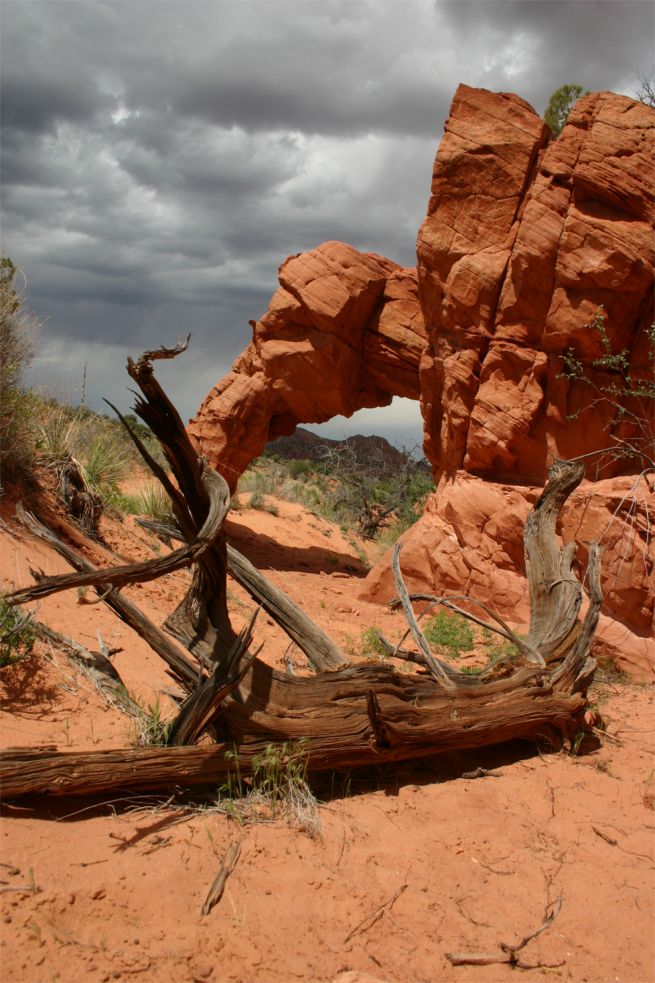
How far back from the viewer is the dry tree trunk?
10.8 feet

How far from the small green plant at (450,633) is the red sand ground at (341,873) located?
3505 mm

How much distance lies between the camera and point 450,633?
8945 mm

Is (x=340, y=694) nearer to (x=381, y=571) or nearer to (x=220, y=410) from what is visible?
(x=381, y=571)

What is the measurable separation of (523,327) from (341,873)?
26.8 ft

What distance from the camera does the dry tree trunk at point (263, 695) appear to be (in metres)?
3.29


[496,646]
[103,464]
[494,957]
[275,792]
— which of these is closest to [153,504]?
[103,464]

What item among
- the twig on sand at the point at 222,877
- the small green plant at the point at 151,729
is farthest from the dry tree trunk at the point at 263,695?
the twig on sand at the point at 222,877

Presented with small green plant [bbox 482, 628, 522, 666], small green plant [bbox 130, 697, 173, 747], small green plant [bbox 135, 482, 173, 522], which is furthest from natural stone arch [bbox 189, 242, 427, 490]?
small green plant [bbox 130, 697, 173, 747]

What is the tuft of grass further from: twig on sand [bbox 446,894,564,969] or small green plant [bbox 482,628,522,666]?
small green plant [bbox 482,628,522,666]

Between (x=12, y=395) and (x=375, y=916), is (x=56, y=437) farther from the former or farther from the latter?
(x=375, y=916)

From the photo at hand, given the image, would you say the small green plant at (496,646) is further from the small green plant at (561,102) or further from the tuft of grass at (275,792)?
the small green plant at (561,102)

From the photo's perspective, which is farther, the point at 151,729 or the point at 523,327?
the point at 523,327

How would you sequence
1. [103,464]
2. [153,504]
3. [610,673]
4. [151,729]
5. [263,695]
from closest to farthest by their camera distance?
1. [151,729]
2. [263,695]
3. [610,673]
4. [103,464]
5. [153,504]

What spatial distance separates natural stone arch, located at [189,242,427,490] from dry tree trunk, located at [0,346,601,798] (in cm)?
816
